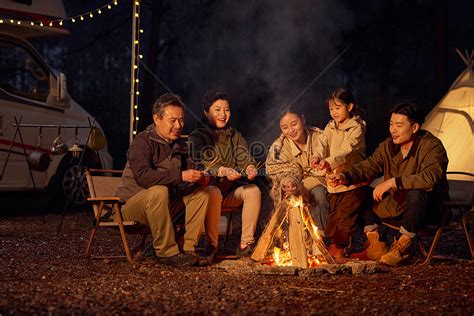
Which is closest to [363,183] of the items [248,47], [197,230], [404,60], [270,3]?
[197,230]

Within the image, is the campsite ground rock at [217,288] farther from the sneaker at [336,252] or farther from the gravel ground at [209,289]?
the sneaker at [336,252]

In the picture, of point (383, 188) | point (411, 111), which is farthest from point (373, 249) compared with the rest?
point (411, 111)

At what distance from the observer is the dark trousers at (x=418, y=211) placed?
19.9ft

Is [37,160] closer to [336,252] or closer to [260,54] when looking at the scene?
[336,252]

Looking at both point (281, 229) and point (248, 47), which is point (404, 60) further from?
point (281, 229)

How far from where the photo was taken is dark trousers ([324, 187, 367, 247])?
254 inches

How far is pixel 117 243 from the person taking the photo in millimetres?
7551

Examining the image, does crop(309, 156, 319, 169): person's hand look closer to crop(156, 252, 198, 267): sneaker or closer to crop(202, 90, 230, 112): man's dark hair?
crop(202, 90, 230, 112): man's dark hair

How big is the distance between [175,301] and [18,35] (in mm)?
6586

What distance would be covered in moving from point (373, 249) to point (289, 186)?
3.11ft

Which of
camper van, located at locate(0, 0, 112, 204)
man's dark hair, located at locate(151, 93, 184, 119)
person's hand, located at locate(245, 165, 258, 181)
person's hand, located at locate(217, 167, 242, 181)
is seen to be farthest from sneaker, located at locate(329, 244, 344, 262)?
camper van, located at locate(0, 0, 112, 204)

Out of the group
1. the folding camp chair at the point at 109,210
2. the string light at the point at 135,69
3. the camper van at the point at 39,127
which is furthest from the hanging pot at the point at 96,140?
the folding camp chair at the point at 109,210

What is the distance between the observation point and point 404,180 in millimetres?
6164

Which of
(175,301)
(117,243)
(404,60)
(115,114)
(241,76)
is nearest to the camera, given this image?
(175,301)
